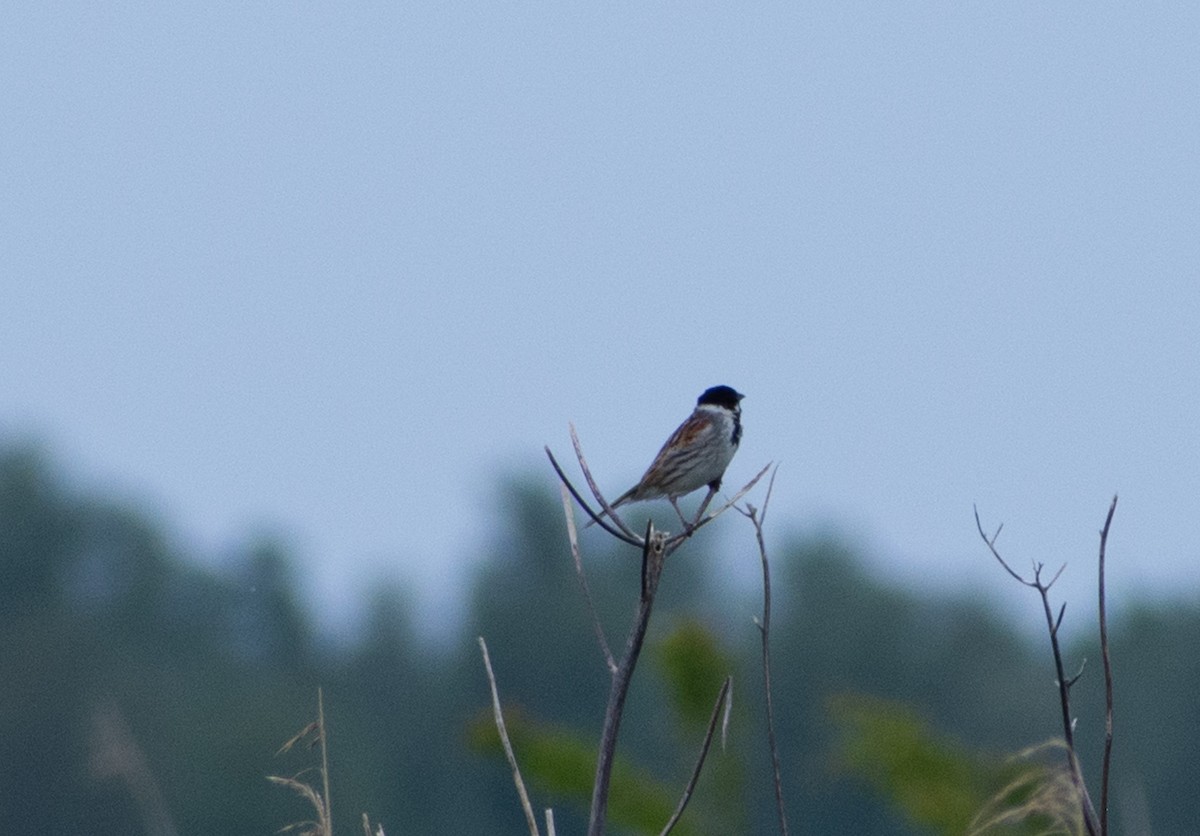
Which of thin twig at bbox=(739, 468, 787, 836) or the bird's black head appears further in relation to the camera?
the bird's black head

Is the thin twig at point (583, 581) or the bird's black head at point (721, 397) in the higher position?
the bird's black head at point (721, 397)

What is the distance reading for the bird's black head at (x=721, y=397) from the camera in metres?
8.39

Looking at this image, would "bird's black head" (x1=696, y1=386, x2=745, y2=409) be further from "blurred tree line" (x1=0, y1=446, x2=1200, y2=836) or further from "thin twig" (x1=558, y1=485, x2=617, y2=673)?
"blurred tree line" (x1=0, y1=446, x2=1200, y2=836)

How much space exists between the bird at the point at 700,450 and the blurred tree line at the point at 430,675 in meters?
30.2

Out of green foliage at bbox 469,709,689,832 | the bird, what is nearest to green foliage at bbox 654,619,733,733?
green foliage at bbox 469,709,689,832

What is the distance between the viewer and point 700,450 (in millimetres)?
8008

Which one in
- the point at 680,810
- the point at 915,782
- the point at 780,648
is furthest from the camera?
the point at 780,648

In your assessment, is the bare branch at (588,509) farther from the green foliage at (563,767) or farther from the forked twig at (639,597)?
the green foliage at (563,767)

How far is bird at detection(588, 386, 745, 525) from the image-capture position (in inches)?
315

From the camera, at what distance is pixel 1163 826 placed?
51562 millimetres

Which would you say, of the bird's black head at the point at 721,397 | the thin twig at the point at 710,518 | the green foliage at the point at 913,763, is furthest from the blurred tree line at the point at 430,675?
the thin twig at the point at 710,518

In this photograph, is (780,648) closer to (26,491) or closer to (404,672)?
(404,672)

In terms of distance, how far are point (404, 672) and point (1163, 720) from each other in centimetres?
2684

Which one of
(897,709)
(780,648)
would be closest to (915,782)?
(897,709)
